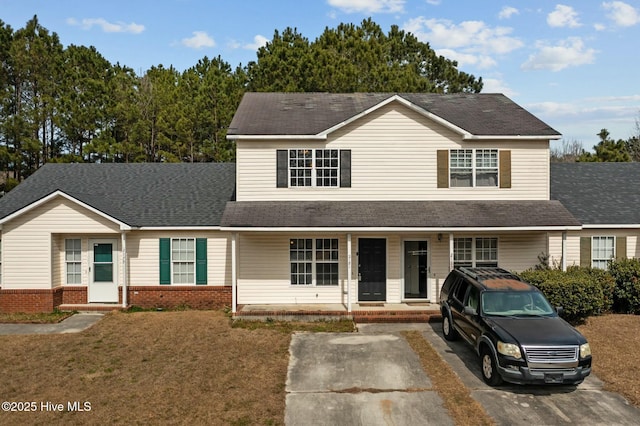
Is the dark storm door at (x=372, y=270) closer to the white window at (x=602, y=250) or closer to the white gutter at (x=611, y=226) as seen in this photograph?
the white gutter at (x=611, y=226)

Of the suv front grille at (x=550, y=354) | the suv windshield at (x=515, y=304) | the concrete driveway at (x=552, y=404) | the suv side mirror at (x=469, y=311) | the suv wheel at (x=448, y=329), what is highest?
the suv windshield at (x=515, y=304)

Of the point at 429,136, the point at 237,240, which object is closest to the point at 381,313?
the point at 237,240

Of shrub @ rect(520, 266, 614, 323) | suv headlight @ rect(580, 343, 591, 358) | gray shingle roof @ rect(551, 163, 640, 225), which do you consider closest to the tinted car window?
suv headlight @ rect(580, 343, 591, 358)

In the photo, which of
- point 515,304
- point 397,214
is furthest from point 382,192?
point 515,304

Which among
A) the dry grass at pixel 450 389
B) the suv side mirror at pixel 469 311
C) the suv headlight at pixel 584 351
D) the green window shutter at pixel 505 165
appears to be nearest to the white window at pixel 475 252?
the green window shutter at pixel 505 165

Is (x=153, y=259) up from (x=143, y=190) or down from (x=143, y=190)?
down

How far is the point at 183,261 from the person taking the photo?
15.5 meters

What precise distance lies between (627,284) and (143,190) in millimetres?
17005

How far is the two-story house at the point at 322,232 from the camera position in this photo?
1472 centimetres

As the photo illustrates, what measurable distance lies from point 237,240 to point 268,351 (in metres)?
4.99

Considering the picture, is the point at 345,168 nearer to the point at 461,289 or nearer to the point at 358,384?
the point at 461,289

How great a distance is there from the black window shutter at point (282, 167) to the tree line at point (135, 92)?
14075 mm

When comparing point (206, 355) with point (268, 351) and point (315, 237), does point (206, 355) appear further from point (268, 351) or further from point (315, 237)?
point (315, 237)

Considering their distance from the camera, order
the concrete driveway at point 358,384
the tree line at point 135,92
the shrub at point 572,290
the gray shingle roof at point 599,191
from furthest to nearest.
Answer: the tree line at point 135,92 < the gray shingle roof at point 599,191 < the shrub at point 572,290 < the concrete driveway at point 358,384
